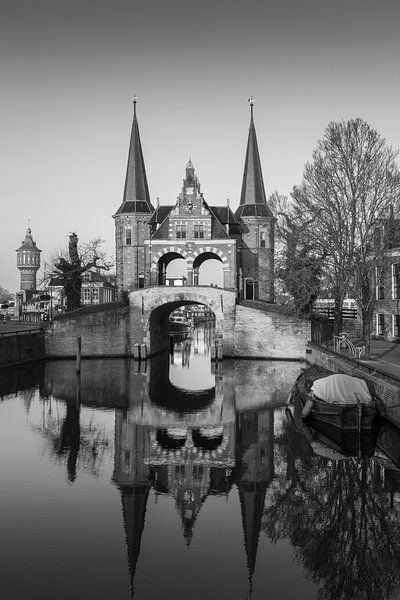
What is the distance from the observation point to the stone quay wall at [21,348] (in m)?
34.5

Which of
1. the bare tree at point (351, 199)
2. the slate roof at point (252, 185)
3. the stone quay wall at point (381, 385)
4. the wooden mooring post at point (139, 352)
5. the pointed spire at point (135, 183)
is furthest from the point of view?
the slate roof at point (252, 185)

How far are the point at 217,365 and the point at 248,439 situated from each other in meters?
22.6

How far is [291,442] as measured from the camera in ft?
60.3

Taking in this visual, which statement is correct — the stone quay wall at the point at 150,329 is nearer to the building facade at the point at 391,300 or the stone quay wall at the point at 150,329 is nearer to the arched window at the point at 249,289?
the building facade at the point at 391,300

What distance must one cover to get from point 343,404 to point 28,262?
12120 centimetres

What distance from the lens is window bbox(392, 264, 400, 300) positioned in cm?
3884

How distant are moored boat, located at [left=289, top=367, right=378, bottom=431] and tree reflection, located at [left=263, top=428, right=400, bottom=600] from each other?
8.50ft

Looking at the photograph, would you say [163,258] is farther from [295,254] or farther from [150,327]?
[295,254]

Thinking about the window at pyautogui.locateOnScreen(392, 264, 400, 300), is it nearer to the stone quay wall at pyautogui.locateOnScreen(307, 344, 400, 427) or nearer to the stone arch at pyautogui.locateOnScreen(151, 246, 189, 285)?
the stone quay wall at pyautogui.locateOnScreen(307, 344, 400, 427)

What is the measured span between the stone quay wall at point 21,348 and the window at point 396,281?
25857 mm

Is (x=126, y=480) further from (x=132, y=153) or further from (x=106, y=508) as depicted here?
(x=132, y=153)

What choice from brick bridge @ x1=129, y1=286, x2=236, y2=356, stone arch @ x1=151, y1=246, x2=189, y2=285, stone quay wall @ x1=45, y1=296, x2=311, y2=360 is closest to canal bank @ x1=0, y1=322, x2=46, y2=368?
stone quay wall @ x1=45, y1=296, x2=311, y2=360

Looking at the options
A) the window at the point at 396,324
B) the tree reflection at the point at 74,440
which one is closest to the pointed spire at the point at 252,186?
the window at the point at 396,324

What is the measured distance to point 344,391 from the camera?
61.9 ft
